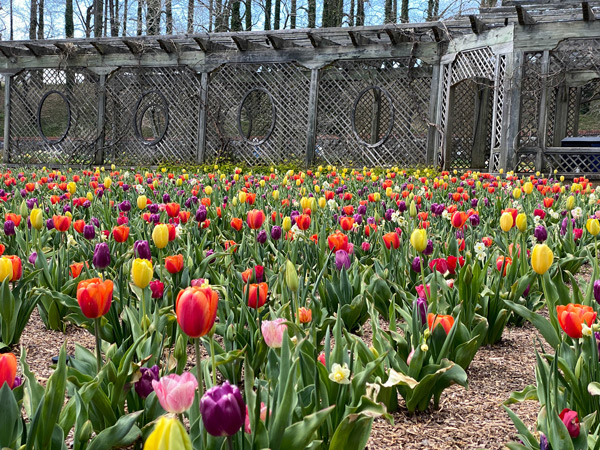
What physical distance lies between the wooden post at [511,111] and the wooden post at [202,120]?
7.46 meters

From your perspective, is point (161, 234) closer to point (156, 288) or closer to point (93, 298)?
point (156, 288)

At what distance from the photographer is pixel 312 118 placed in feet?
49.9

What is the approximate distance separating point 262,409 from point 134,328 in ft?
2.61

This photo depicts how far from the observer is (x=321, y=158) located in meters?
15.6

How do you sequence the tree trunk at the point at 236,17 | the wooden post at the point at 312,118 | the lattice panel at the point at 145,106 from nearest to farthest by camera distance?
1. the wooden post at the point at 312,118
2. the lattice panel at the point at 145,106
3. the tree trunk at the point at 236,17

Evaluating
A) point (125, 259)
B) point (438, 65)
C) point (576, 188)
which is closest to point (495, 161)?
point (438, 65)

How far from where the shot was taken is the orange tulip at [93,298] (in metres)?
1.50

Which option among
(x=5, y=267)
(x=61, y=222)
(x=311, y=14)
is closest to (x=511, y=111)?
(x=61, y=222)

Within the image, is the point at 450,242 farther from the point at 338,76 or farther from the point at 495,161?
the point at 338,76

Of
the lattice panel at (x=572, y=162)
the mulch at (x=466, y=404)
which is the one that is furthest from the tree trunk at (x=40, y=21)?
the mulch at (x=466, y=404)

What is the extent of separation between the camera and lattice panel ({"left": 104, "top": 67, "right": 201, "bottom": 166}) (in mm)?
16469

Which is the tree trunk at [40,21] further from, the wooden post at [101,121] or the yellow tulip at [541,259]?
the yellow tulip at [541,259]

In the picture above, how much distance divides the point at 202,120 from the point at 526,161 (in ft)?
26.2

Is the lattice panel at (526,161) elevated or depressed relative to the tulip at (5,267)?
elevated
